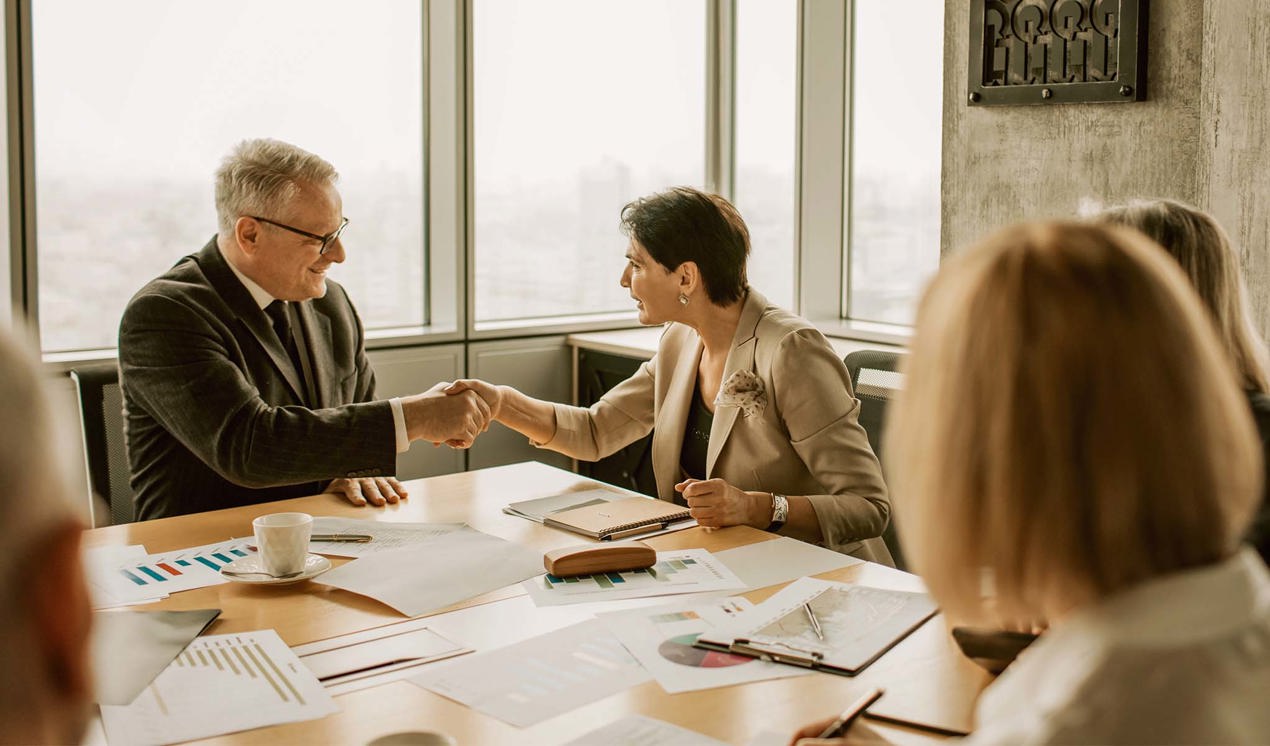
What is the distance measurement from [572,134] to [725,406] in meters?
2.44

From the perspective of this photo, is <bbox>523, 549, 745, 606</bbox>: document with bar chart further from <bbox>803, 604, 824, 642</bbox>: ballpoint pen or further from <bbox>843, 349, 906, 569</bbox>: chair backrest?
<bbox>843, 349, 906, 569</bbox>: chair backrest

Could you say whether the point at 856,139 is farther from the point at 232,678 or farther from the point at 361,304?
the point at 232,678

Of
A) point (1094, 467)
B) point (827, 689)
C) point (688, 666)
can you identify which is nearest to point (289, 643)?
point (688, 666)

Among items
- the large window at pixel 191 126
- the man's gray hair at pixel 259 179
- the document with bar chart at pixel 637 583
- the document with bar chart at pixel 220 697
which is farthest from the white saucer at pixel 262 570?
the large window at pixel 191 126

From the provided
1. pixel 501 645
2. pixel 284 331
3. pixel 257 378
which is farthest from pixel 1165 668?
pixel 284 331

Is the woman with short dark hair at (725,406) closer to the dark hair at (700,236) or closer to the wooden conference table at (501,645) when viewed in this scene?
the dark hair at (700,236)

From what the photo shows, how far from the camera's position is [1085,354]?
2.56 feet

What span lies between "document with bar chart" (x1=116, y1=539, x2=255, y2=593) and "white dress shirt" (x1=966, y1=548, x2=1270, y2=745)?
1429 mm

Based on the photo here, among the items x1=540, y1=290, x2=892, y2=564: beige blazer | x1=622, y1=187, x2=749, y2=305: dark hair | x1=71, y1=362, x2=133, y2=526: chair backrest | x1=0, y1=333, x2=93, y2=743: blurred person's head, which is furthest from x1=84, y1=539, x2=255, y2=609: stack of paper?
x1=0, y1=333, x2=93, y2=743: blurred person's head

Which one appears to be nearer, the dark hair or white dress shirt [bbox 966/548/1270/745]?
white dress shirt [bbox 966/548/1270/745]

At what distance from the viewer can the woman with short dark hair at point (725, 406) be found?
233 cm

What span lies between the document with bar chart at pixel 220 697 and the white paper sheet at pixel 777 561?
28.4 inches

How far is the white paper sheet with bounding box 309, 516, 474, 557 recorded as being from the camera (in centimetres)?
202

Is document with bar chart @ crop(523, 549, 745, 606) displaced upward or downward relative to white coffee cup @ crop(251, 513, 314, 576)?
downward
